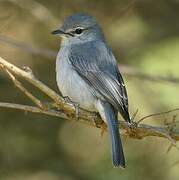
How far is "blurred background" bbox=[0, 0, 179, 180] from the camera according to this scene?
8555mm

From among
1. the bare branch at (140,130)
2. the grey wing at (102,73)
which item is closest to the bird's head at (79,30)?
the grey wing at (102,73)

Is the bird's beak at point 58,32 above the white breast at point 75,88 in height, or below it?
above

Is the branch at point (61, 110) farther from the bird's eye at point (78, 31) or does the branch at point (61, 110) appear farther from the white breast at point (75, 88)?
the bird's eye at point (78, 31)

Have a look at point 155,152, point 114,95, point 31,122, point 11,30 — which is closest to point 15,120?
point 31,122

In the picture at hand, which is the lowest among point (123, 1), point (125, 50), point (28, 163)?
point (28, 163)

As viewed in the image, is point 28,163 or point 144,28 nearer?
point 28,163

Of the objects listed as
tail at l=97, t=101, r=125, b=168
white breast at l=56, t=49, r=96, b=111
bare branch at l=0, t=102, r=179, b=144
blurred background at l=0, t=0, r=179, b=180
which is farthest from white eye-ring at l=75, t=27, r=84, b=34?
bare branch at l=0, t=102, r=179, b=144

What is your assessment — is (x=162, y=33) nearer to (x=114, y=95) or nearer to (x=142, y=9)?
(x=142, y=9)

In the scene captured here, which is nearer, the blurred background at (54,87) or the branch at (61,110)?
the branch at (61,110)

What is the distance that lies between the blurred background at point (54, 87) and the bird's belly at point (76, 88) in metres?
1.24

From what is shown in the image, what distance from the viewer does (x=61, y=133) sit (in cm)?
938

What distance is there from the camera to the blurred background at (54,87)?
8.55m

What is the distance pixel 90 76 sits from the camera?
6.94 m

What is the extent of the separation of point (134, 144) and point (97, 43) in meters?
1.76
